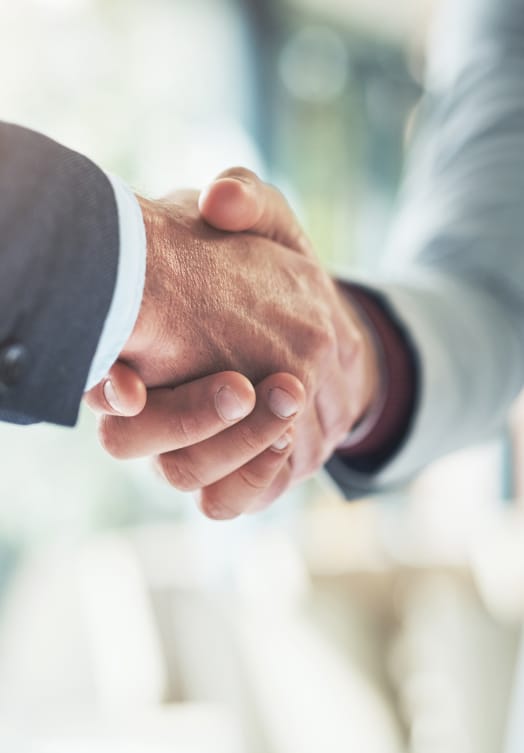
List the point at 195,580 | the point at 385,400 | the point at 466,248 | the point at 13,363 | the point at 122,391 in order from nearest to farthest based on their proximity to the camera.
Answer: the point at 13,363
the point at 122,391
the point at 385,400
the point at 466,248
the point at 195,580

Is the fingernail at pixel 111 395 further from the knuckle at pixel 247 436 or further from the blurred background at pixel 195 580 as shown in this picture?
the blurred background at pixel 195 580

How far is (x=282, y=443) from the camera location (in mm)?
651

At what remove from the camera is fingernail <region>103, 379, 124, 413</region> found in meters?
0.56


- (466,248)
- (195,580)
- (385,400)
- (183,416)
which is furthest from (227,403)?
(195,580)

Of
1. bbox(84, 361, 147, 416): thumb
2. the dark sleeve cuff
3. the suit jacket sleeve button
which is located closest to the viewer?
the suit jacket sleeve button

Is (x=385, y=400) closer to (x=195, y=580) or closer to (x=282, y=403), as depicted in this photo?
(x=282, y=403)

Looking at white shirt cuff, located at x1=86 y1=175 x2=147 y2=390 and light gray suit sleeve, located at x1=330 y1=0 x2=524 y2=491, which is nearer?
white shirt cuff, located at x1=86 y1=175 x2=147 y2=390

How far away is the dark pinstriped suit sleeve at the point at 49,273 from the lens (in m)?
0.41

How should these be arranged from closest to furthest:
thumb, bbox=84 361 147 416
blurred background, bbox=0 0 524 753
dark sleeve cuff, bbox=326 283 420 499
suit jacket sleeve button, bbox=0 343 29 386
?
suit jacket sleeve button, bbox=0 343 29 386
thumb, bbox=84 361 147 416
dark sleeve cuff, bbox=326 283 420 499
blurred background, bbox=0 0 524 753

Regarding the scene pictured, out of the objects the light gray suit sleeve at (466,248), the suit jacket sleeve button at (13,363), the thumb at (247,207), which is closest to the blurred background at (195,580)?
the light gray suit sleeve at (466,248)

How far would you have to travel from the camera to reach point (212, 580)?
8.73 ft

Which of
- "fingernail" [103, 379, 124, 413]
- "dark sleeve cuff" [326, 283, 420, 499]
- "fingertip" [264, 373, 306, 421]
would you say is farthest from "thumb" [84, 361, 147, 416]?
"dark sleeve cuff" [326, 283, 420, 499]

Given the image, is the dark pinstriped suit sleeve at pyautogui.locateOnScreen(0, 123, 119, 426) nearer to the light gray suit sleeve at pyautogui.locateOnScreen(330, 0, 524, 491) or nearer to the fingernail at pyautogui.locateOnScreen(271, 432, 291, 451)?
the fingernail at pyautogui.locateOnScreen(271, 432, 291, 451)

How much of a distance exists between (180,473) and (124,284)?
0.67ft
